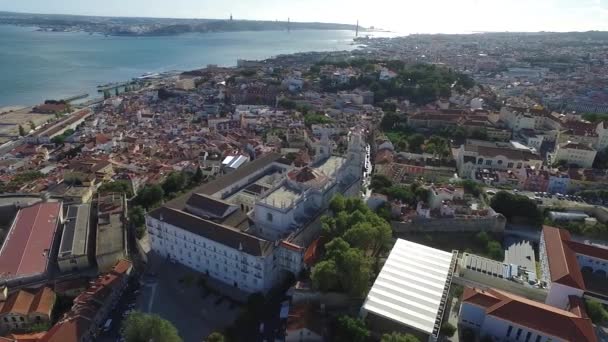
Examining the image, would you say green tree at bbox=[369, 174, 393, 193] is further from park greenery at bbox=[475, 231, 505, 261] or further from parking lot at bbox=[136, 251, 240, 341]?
parking lot at bbox=[136, 251, 240, 341]

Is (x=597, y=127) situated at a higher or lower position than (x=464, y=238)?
higher

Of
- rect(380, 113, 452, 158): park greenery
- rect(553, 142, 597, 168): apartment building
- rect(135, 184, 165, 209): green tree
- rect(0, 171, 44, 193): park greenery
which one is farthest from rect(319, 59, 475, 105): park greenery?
rect(0, 171, 44, 193): park greenery

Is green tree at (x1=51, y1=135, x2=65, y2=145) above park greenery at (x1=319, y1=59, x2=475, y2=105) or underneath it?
underneath

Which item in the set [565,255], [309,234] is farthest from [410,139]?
[565,255]

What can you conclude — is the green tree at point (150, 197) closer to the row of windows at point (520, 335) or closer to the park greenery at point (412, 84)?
the row of windows at point (520, 335)

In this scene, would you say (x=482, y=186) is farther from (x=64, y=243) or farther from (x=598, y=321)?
(x=64, y=243)

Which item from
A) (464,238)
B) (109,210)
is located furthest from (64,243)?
(464,238)
